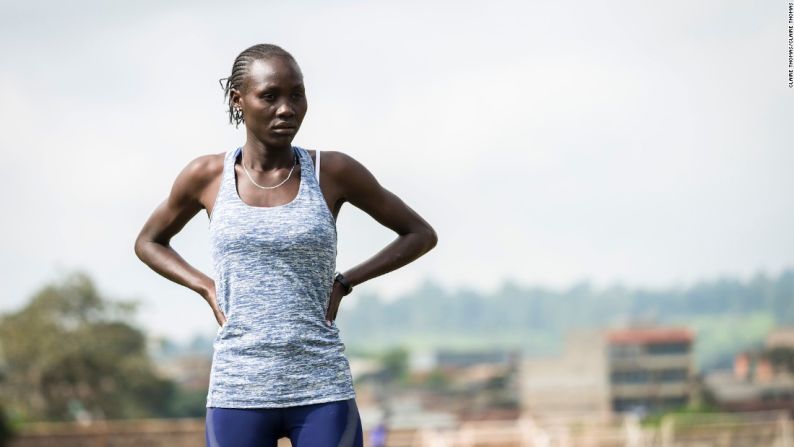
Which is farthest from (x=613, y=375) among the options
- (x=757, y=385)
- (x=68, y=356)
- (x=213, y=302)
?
(x=213, y=302)

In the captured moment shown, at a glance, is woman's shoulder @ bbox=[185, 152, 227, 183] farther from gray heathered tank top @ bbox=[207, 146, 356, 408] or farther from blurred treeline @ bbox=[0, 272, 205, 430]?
blurred treeline @ bbox=[0, 272, 205, 430]

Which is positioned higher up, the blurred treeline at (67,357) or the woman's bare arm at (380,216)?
the blurred treeline at (67,357)

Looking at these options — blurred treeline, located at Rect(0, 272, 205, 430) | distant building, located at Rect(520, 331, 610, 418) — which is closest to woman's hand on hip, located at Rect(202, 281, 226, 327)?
blurred treeline, located at Rect(0, 272, 205, 430)

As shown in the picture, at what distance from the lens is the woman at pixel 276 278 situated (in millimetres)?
3660

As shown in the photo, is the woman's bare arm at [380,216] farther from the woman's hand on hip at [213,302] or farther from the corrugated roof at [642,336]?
the corrugated roof at [642,336]

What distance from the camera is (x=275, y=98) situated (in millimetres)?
3727

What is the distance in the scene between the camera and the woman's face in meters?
3.71

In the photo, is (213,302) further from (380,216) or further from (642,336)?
(642,336)

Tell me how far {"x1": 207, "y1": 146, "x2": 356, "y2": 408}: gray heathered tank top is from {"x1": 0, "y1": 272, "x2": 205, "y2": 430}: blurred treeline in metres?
70.4

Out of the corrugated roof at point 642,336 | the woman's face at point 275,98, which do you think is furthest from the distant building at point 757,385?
the woman's face at point 275,98

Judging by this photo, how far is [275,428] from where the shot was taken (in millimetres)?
3701

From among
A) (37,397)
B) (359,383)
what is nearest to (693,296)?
(359,383)

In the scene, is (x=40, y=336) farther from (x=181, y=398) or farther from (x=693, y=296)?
(x=693, y=296)

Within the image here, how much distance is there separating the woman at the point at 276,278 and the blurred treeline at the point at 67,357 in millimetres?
70327
